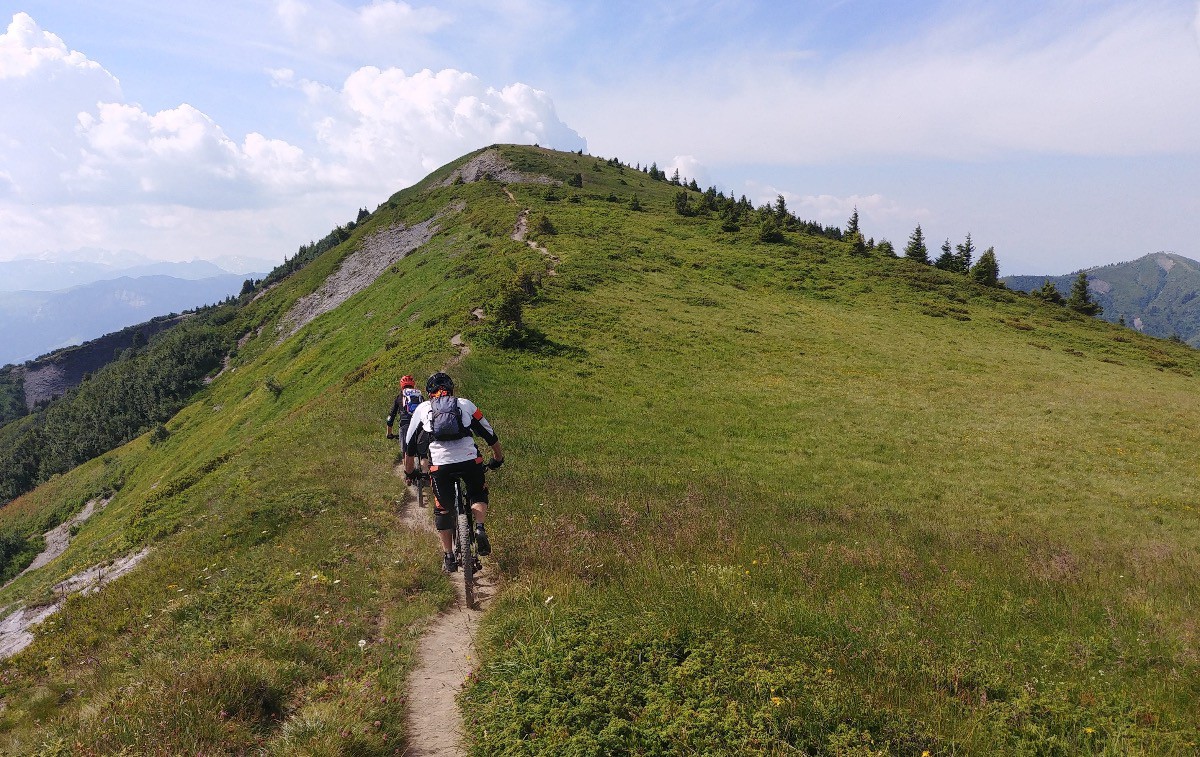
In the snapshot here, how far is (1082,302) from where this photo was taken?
53.4m

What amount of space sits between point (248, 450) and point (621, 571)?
19.2 m

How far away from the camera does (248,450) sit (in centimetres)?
2123

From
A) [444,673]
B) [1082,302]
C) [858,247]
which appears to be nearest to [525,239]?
[858,247]

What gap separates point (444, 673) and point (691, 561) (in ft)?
14.4

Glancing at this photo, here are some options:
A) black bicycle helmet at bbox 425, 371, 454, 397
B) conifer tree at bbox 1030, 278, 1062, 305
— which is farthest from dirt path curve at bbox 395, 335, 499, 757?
conifer tree at bbox 1030, 278, 1062, 305

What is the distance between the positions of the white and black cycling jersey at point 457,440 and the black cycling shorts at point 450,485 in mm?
100

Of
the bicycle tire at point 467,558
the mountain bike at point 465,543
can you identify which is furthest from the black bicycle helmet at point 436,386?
the bicycle tire at point 467,558

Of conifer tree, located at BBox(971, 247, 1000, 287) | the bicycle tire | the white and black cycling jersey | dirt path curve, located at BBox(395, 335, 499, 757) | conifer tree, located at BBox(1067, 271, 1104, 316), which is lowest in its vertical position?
dirt path curve, located at BBox(395, 335, 499, 757)

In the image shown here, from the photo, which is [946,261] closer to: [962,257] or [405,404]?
[962,257]

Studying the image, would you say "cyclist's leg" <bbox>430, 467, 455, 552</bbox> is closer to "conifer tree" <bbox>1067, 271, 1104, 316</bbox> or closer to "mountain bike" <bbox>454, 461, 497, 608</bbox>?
"mountain bike" <bbox>454, 461, 497, 608</bbox>

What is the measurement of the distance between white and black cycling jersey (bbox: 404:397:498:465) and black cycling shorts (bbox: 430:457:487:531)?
0.10m

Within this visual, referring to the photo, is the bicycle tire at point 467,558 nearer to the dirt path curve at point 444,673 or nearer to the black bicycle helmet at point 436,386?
the dirt path curve at point 444,673

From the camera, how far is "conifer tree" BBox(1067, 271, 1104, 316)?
52.1 metres

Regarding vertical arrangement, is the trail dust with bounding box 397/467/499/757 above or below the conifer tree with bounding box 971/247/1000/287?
below
